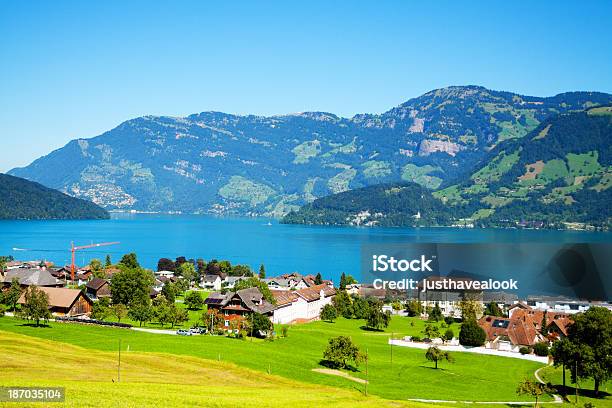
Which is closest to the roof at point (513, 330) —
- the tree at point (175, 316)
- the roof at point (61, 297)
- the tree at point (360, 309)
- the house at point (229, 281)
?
the tree at point (360, 309)

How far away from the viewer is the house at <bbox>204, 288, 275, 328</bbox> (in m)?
66.4

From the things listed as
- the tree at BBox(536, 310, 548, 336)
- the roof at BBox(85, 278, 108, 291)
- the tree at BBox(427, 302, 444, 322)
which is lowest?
the tree at BBox(427, 302, 444, 322)

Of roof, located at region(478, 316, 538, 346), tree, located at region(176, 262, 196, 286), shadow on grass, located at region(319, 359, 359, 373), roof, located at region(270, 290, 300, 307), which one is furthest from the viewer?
tree, located at region(176, 262, 196, 286)

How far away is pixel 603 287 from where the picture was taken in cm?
11194

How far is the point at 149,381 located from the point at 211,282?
77.2 metres

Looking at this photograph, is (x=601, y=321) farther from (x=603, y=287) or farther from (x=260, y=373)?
(x=603, y=287)

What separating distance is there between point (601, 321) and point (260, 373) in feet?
75.7

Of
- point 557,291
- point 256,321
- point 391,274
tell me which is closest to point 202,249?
point 391,274

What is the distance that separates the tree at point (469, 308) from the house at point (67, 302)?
4304 centimetres

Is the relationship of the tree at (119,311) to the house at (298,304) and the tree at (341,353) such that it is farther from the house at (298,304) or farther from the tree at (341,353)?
the tree at (341,353)

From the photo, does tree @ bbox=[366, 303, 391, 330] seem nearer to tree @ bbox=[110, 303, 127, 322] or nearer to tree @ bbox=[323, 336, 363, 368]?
tree @ bbox=[323, 336, 363, 368]

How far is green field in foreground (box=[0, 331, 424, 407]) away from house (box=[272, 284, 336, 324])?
33.6 m

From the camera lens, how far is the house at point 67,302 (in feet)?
207

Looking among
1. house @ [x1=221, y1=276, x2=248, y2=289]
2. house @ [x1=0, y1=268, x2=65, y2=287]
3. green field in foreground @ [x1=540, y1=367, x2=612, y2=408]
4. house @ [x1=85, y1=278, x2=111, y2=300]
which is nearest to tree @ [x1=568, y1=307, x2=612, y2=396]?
green field in foreground @ [x1=540, y1=367, x2=612, y2=408]
